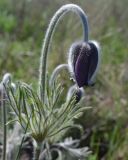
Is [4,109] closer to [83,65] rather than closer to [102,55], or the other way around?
[83,65]

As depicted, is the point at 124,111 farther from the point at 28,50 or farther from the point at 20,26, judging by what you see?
the point at 20,26

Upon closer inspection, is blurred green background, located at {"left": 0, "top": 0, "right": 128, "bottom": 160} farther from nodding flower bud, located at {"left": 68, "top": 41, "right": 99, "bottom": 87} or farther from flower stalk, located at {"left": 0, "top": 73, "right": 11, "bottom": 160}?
nodding flower bud, located at {"left": 68, "top": 41, "right": 99, "bottom": 87}

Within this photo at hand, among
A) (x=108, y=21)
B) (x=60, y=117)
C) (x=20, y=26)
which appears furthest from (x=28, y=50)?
(x=60, y=117)

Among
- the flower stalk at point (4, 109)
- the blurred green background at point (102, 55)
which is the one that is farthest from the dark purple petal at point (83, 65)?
the blurred green background at point (102, 55)

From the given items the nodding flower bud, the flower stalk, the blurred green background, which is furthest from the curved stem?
the blurred green background

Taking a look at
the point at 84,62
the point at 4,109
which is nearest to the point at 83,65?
the point at 84,62

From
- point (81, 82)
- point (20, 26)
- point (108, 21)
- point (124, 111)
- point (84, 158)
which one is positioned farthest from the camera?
point (108, 21)
